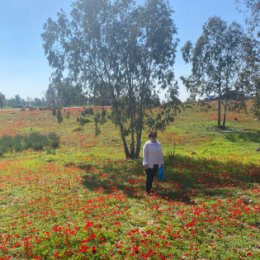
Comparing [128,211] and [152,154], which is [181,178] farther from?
[128,211]

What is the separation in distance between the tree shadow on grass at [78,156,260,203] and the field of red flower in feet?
0.13

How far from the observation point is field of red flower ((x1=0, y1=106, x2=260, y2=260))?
6.70m

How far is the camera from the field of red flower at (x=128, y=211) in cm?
670

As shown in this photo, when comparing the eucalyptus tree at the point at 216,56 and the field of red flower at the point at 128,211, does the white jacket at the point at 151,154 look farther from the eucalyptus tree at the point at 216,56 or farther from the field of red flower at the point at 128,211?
the eucalyptus tree at the point at 216,56

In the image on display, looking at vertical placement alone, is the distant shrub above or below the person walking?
below

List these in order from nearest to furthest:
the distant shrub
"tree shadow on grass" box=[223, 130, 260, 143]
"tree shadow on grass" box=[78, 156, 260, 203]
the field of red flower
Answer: the field of red flower → "tree shadow on grass" box=[78, 156, 260, 203] → the distant shrub → "tree shadow on grass" box=[223, 130, 260, 143]

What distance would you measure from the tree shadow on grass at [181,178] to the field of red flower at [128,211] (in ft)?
0.13

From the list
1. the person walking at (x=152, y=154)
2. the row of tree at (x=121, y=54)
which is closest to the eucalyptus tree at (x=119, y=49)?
the row of tree at (x=121, y=54)

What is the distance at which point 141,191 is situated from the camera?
38.7 feet

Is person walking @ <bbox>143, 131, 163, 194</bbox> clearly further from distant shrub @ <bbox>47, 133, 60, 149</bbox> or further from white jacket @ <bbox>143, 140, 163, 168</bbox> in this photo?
distant shrub @ <bbox>47, 133, 60, 149</bbox>

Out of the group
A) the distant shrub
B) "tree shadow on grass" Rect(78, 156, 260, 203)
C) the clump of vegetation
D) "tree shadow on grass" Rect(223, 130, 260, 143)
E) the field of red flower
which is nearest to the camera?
the field of red flower

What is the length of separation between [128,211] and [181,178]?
5.26 meters

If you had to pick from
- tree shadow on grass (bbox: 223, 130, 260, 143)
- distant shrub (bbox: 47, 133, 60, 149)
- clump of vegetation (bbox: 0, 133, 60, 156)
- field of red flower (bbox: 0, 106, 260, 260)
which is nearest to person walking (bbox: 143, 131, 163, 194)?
field of red flower (bbox: 0, 106, 260, 260)

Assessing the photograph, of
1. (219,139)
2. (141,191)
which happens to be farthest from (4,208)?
(219,139)
